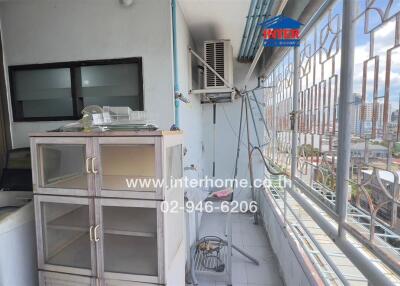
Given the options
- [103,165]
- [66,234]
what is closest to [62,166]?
[103,165]

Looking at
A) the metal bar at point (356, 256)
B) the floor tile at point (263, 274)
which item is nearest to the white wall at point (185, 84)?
the floor tile at point (263, 274)

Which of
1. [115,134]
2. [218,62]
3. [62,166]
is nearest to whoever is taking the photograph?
[115,134]

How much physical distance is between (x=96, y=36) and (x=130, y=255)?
1.83 metres

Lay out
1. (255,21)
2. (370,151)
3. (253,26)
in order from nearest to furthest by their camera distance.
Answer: (370,151) → (255,21) → (253,26)

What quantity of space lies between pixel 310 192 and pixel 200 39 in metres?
2.60

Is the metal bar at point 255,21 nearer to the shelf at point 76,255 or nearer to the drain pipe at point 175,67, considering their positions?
the drain pipe at point 175,67

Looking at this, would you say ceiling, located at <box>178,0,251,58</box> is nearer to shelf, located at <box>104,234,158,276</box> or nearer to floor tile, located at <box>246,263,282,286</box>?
shelf, located at <box>104,234,158,276</box>

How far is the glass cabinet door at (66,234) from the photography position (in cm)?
148

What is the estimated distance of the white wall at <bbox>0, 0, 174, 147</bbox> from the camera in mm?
1863

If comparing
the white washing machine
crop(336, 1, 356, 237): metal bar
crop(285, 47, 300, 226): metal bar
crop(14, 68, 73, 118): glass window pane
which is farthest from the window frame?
crop(336, 1, 356, 237): metal bar

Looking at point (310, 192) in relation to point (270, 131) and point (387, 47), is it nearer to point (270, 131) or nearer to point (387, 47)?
point (387, 47)

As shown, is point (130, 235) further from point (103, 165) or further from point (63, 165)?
point (63, 165)

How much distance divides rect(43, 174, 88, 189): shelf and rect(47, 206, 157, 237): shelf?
159mm

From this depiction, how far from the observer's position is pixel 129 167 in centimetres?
170
